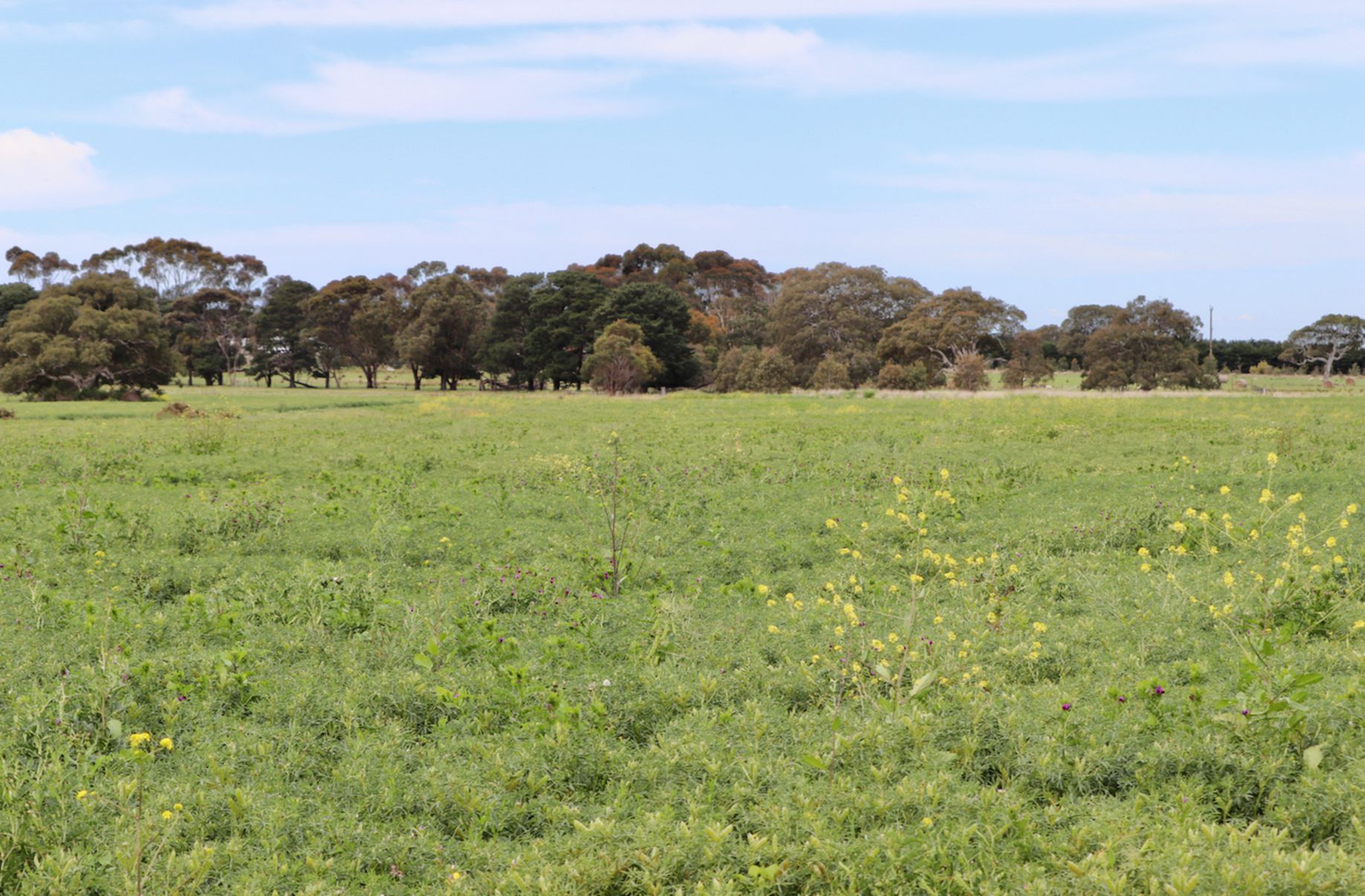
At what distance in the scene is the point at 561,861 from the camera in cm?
427

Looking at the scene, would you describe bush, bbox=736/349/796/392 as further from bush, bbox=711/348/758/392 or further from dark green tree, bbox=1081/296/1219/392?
dark green tree, bbox=1081/296/1219/392

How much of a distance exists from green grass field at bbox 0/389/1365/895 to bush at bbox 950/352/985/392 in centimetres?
4075

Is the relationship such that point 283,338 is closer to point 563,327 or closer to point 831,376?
point 563,327

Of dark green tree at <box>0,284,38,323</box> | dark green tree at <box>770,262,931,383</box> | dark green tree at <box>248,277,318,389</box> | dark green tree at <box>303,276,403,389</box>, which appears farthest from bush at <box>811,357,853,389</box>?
dark green tree at <box>0,284,38,323</box>

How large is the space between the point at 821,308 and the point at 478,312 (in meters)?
26.2

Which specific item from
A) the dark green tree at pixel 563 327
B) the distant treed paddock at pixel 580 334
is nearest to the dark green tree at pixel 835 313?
the distant treed paddock at pixel 580 334

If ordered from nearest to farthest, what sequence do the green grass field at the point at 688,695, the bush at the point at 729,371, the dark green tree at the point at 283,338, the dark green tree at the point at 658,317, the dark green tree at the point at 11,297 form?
1. the green grass field at the point at 688,695
2. the bush at the point at 729,371
3. the dark green tree at the point at 658,317
4. the dark green tree at the point at 11,297
5. the dark green tree at the point at 283,338

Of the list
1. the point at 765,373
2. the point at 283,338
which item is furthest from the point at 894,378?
the point at 283,338

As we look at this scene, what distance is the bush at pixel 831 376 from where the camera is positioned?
5381 centimetres

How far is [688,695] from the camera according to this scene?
5.96 metres

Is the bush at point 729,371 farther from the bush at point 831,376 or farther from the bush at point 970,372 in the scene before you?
the bush at point 970,372

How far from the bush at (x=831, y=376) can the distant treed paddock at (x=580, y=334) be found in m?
0.11

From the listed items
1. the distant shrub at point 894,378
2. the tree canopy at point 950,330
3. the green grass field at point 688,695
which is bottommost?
the green grass field at point 688,695

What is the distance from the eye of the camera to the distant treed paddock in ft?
147
